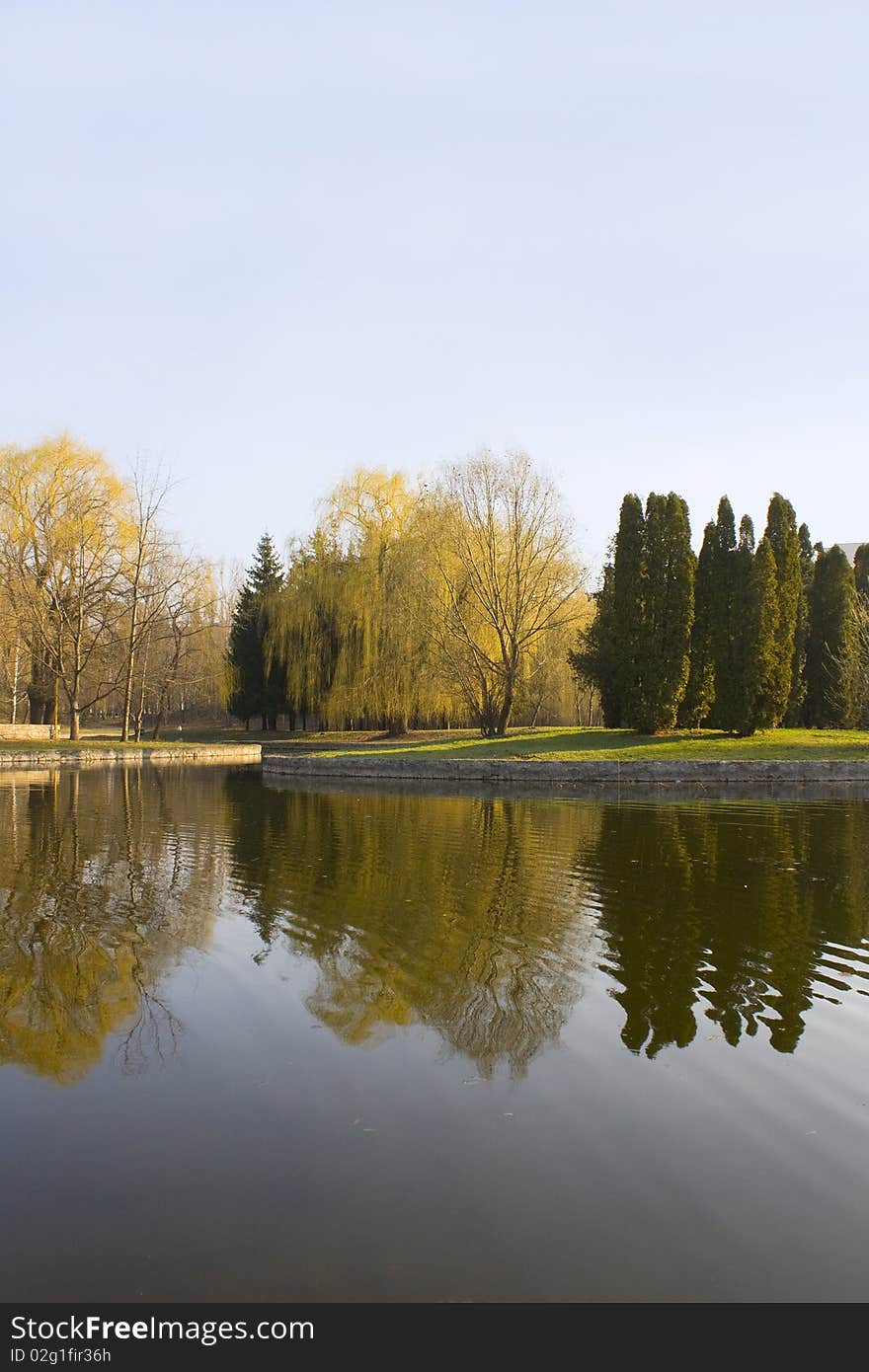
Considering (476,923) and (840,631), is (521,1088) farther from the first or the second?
(840,631)

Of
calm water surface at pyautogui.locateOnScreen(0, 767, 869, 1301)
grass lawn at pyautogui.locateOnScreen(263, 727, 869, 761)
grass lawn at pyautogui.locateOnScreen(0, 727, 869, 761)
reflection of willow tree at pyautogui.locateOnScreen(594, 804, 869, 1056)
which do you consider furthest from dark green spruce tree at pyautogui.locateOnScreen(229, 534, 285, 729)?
calm water surface at pyautogui.locateOnScreen(0, 767, 869, 1301)

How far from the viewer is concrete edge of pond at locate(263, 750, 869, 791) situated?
23.6 m

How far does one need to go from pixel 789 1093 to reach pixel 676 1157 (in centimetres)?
94

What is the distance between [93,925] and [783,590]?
85.0ft

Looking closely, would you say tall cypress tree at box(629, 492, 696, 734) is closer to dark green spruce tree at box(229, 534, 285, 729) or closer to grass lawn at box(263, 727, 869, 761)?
grass lawn at box(263, 727, 869, 761)

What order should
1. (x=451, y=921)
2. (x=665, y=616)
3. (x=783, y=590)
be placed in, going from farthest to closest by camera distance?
(x=783, y=590)
(x=665, y=616)
(x=451, y=921)

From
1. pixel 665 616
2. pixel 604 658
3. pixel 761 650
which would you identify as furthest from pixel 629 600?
pixel 761 650

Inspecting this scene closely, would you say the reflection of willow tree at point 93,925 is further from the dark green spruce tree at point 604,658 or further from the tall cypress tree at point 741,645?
the dark green spruce tree at point 604,658

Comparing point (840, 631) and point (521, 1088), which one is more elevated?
point (840, 631)

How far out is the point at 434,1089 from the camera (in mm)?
4480

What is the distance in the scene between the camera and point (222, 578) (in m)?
73.6

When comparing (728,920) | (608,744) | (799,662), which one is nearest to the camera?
(728,920)

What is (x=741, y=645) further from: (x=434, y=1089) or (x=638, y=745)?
(x=434, y=1089)

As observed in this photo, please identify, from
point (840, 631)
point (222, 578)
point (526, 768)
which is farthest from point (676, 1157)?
point (222, 578)
